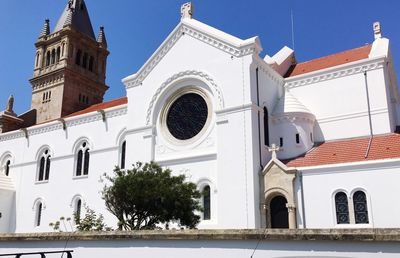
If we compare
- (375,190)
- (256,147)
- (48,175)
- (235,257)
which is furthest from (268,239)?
(48,175)

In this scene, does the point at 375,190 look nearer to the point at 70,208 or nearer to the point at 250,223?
the point at 250,223

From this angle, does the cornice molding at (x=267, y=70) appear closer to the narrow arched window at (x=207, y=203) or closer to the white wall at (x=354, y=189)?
the white wall at (x=354, y=189)

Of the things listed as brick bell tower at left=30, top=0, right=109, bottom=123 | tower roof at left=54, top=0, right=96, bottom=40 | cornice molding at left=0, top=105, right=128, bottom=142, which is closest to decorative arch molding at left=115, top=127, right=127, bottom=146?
cornice molding at left=0, top=105, right=128, bottom=142

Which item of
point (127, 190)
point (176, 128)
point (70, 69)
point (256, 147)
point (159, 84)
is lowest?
point (127, 190)

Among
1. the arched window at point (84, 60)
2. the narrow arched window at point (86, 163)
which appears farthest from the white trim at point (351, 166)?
the arched window at point (84, 60)

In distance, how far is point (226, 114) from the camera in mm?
23047

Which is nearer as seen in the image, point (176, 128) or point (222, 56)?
point (222, 56)

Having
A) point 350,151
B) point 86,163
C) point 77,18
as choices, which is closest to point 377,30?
point 350,151

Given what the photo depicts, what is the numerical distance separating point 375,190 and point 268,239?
12.5 m

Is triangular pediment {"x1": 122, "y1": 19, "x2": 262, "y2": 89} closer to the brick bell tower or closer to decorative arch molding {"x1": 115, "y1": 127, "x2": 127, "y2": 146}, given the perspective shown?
decorative arch molding {"x1": 115, "y1": 127, "x2": 127, "y2": 146}

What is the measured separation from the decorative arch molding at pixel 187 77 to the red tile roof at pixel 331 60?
298 inches

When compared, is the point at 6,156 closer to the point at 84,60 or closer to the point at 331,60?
the point at 84,60

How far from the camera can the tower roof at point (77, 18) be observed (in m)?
44.7

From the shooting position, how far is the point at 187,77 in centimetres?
2533
